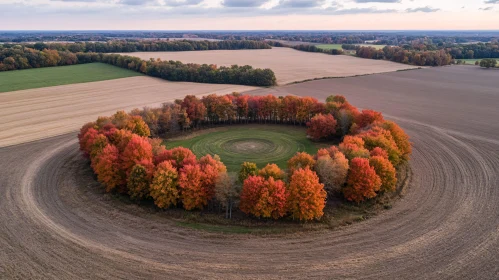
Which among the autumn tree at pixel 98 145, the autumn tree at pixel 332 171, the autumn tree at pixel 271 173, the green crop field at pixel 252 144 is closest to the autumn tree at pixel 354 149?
the autumn tree at pixel 332 171

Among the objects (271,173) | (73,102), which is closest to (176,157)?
(271,173)

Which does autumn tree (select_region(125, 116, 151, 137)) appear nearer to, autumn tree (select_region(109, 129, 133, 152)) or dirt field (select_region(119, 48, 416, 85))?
autumn tree (select_region(109, 129, 133, 152))

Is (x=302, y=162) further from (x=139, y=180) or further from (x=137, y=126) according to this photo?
(x=137, y=126)

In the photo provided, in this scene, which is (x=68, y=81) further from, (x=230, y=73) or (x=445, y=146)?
(x=445, y=146)

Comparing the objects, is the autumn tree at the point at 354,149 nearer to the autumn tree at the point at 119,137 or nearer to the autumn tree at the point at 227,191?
the autumn tree at the point at 227,191

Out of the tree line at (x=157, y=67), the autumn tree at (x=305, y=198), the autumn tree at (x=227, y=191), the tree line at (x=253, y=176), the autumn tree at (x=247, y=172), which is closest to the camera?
A: the autumn tree at (x=305, y=198)

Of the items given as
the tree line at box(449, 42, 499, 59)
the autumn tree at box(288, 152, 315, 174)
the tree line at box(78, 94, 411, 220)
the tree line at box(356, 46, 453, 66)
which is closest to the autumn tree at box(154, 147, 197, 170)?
the tree line at box(78, 94, 411, 220)
